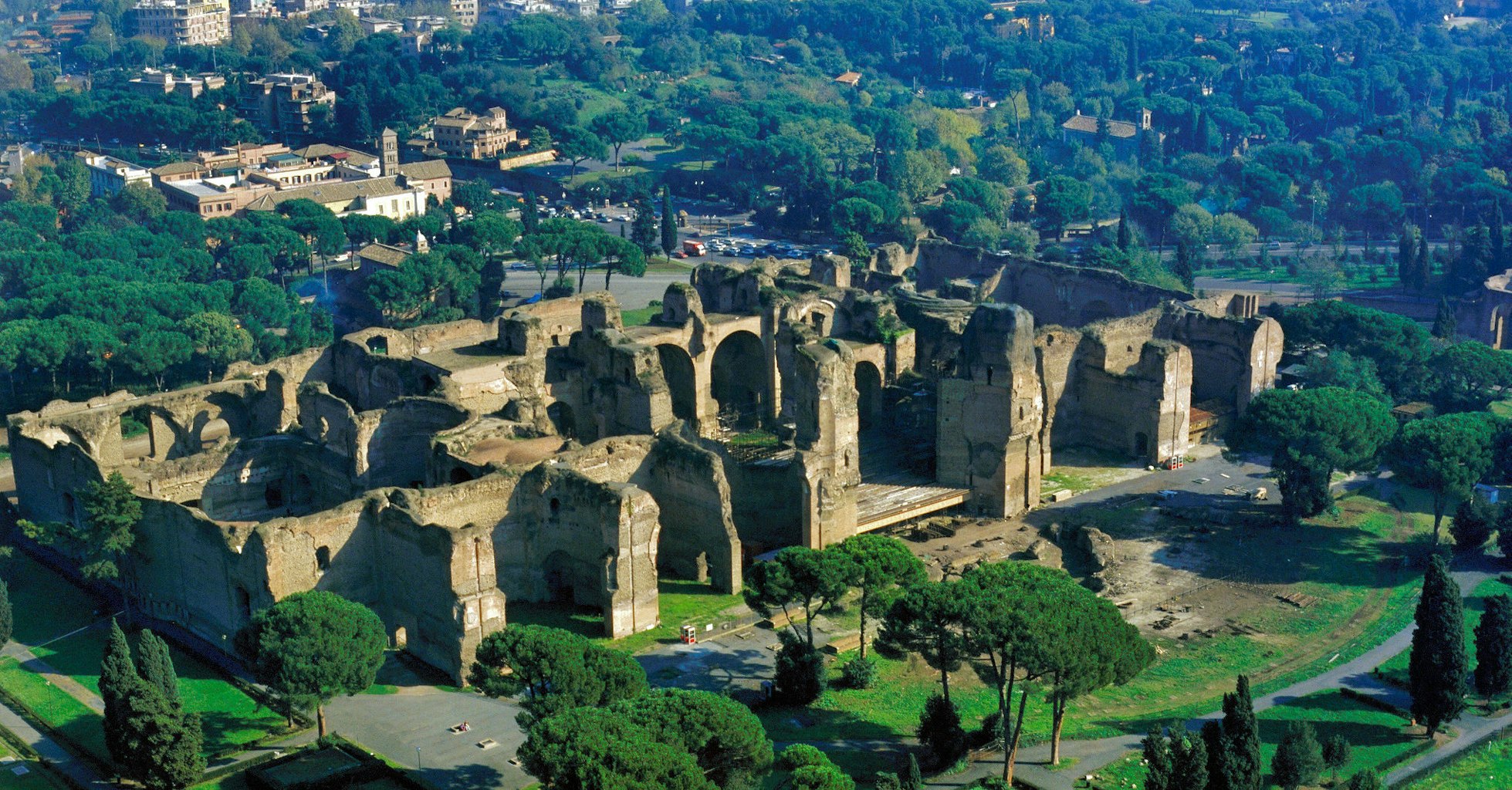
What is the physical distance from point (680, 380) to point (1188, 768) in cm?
3801

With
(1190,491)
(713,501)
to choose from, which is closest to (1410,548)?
(1190,491)

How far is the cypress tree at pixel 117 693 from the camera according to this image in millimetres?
48875

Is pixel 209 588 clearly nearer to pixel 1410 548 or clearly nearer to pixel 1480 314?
pixel 1410 548

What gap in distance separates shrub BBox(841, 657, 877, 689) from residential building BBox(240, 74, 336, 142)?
115 metres

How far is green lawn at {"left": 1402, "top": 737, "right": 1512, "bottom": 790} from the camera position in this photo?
50.0m

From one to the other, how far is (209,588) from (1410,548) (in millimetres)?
43023

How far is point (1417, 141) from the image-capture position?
5965 inches

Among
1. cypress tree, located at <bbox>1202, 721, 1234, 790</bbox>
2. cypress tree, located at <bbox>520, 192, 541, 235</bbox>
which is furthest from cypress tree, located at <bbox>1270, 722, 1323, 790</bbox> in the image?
cypress tree, located at <bbox>520, 192, 541, 235</bbox>

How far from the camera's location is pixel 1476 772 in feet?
166

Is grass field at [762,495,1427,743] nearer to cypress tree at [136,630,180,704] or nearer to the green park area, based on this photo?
the green park area

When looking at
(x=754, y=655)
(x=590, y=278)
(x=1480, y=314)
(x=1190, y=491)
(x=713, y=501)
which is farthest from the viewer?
(x=590, y=278)

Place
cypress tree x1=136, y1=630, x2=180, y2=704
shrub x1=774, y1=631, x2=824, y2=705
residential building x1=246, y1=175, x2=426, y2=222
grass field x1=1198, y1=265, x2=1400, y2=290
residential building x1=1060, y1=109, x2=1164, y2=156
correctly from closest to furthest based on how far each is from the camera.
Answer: cypress tree x1=136, y1=630, x2=180, y2=704 < shrub x1=774, y1=631, x2=824, y2=705 < grass field x1=1198, y1=265, x2=1400, y2=290 < residential building x1=246, y1=175, x2=426, y2=222 < residential building x1=1060, y1=109, x2=1164, y2=156

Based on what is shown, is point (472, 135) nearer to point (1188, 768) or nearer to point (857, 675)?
point (857, 675)

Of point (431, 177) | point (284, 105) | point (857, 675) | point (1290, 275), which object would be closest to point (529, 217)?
point (431, 177)
